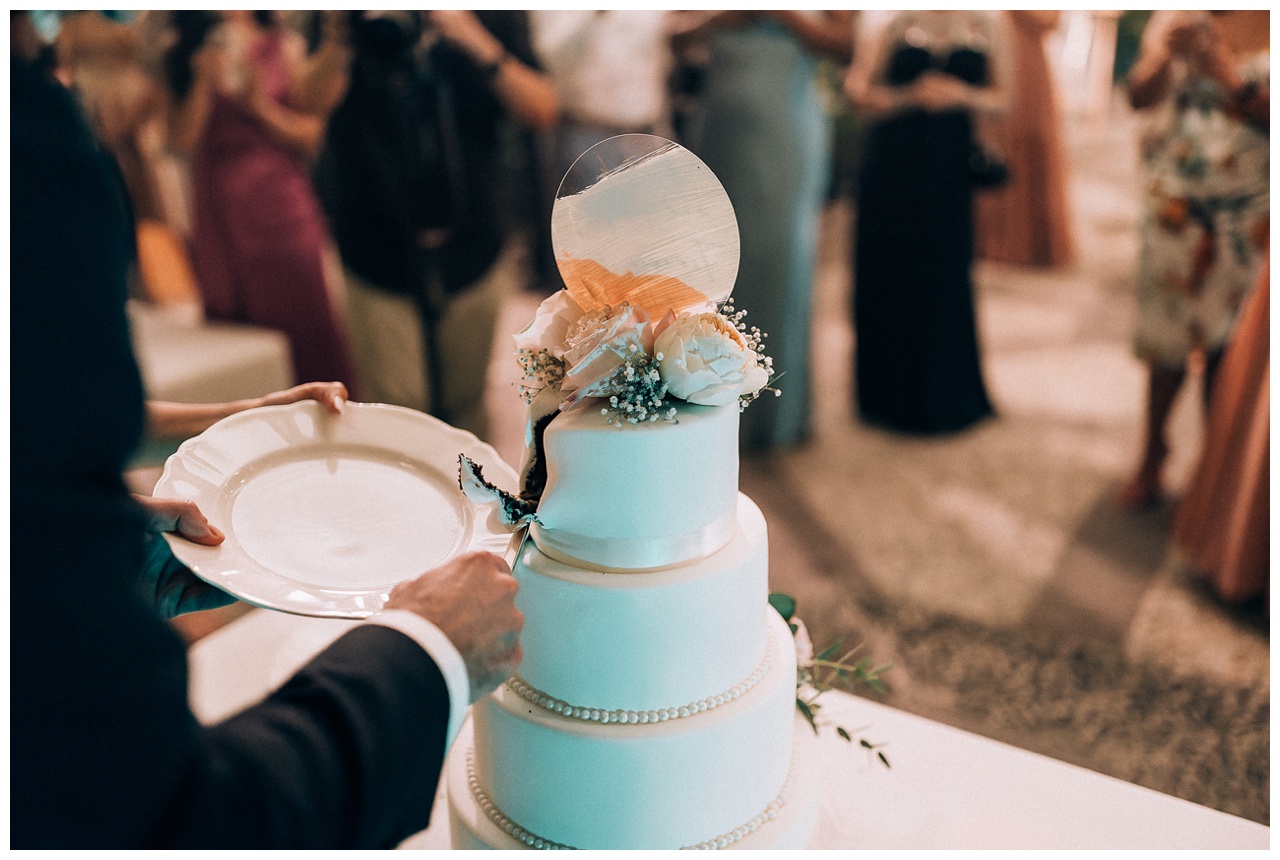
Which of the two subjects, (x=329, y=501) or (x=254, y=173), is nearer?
(x=329, y=501)

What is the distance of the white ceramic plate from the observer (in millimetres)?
1020

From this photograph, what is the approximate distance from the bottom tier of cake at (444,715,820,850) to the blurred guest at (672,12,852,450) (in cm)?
240

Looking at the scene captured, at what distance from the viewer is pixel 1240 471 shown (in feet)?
8.48

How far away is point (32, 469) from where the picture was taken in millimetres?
719

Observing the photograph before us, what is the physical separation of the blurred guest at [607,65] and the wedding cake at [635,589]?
3.02m

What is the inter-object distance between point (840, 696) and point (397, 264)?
2190mm

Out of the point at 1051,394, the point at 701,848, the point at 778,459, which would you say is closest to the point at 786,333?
the point at 778,459

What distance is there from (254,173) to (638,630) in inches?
112

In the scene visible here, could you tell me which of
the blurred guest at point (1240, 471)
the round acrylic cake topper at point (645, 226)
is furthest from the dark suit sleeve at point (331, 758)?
the blurred guest at point (1240, 471)

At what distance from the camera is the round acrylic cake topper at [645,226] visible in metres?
1.02

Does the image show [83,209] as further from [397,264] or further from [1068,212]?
[1068,212]

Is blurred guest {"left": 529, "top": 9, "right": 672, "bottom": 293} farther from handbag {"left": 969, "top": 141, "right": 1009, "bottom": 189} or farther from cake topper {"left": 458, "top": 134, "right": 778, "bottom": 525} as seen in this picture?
cake topper {"left": 458, "top": 134, "right": 778, "bottom": 525}

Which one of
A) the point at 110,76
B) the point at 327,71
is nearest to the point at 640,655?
the point at 327,71

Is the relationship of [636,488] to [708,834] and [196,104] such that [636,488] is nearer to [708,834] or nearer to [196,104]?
[708,834]
